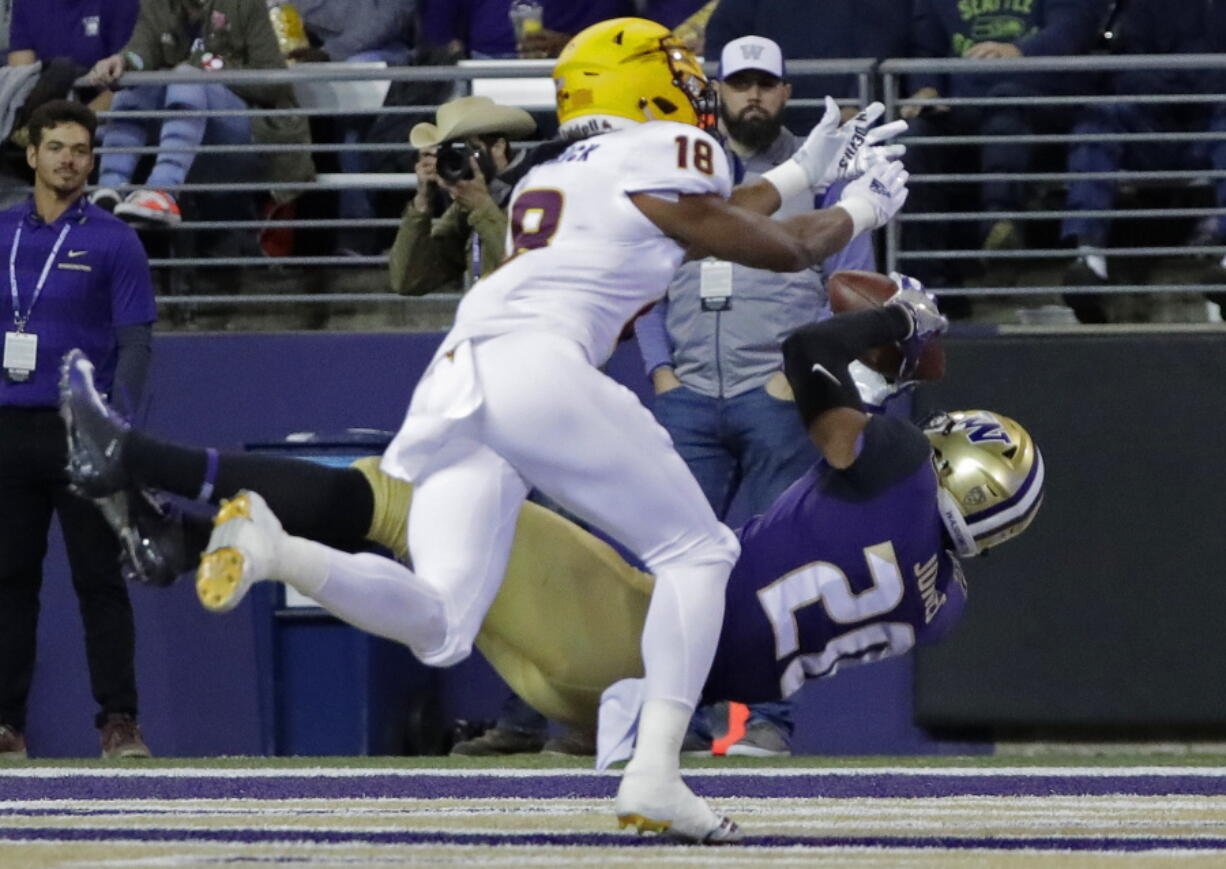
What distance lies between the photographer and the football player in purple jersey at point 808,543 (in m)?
4.43

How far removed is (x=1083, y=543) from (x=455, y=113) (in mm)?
2408

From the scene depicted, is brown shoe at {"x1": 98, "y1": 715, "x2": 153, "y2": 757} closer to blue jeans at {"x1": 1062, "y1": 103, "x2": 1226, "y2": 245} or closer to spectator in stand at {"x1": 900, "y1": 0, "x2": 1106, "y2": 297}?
spectator in stand at {"x1": 900, "y1": 0, "x2": 1106, "y2": 297}

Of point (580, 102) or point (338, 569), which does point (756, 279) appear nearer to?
point (580, 102)

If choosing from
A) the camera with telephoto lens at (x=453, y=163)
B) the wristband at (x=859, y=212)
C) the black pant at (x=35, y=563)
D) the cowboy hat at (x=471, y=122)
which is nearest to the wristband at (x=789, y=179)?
the wristband at (x=859, y=212)

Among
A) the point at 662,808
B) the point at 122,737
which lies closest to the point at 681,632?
the point at 662,808

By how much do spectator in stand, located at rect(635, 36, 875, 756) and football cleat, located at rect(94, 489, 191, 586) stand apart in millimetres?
2666

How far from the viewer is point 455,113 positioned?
6578 millimetres

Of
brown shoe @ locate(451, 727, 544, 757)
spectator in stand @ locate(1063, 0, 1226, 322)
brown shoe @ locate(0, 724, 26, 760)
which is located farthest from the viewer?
spectator in stand @ locate(1063, 0, 1226, 322)

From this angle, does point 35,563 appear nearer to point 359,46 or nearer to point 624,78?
point 359,46

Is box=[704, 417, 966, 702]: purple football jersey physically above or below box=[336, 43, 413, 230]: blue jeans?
below

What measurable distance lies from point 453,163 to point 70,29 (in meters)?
2.32

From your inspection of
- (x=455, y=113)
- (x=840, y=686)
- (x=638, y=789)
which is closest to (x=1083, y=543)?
(x=840, y=686)

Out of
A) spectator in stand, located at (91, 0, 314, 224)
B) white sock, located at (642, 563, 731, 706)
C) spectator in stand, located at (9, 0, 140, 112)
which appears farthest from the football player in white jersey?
spectator in stand, located at (9, 0, 140, 112)

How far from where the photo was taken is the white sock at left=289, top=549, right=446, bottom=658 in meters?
3.70
